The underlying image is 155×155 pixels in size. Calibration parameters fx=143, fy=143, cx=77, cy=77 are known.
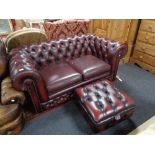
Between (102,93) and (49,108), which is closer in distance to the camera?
(102,93)

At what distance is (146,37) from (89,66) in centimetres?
139

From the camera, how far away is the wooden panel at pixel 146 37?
258cm

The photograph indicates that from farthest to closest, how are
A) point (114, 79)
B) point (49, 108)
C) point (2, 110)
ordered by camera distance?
1. point (114, 79)
2. point (49, 108)
3. point (2, 110)

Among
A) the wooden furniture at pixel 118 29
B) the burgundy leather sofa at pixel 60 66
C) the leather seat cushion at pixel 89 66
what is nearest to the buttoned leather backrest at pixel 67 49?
the burgundy leather sofa at pixel 60 66

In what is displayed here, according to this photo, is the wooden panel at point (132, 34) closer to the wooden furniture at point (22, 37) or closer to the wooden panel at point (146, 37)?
the wooden panel at point (146, 37)

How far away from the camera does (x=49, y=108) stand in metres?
1.92

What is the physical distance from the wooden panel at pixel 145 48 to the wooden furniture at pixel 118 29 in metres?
0.20

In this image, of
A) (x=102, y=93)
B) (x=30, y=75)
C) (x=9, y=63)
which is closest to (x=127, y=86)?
(x=102, y=93)

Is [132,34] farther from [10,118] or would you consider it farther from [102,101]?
[10,118]

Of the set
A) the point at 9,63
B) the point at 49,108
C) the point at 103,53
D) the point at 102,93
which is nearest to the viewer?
the point at 102,93

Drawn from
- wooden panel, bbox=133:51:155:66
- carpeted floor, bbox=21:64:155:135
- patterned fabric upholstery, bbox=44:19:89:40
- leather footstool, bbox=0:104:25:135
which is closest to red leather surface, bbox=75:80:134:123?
carpeted floor, bbox=21:64:155:135
